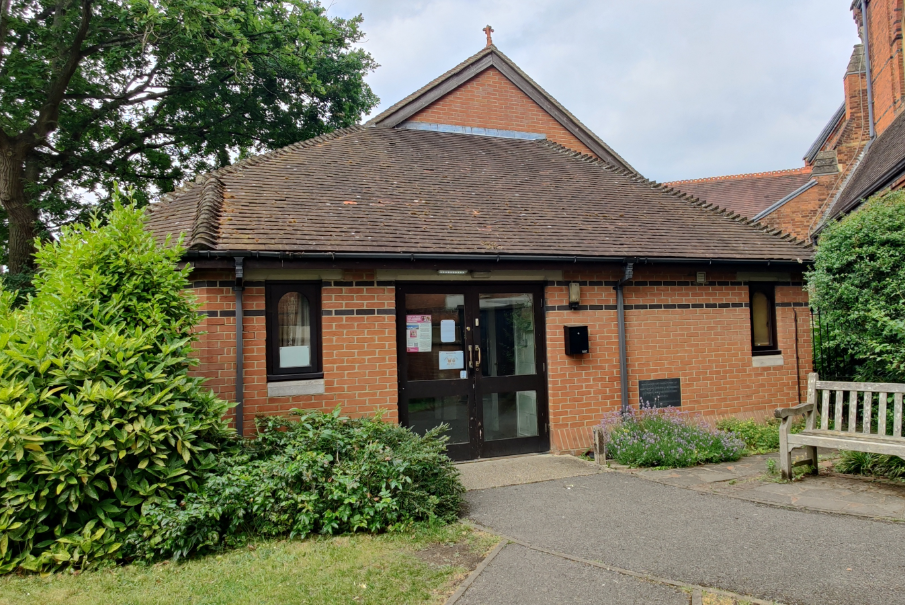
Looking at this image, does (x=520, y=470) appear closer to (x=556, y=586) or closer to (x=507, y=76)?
(x=556, y=586)

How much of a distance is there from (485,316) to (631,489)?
2.83 m

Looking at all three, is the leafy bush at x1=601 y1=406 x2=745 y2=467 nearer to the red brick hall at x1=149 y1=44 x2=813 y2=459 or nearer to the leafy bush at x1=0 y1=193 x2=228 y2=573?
the red brick hall at x1=149 y1=44 x2=813 y2=459

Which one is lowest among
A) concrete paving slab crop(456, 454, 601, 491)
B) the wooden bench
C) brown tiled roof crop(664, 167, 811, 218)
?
concrete paving slab crop(456, 454, 601, 491)

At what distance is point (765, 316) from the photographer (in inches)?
360

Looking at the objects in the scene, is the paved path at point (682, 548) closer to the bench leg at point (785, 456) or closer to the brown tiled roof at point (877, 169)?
the bench leg at point (785, 456)

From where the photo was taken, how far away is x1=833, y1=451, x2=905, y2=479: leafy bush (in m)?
5.95

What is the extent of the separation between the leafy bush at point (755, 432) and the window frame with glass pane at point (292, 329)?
18.0 ft

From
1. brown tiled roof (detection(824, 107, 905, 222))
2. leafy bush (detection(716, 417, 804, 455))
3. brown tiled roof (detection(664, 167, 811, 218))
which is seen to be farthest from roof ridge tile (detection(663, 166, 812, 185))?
leafy bush (detection(716, 417, 804, 455))

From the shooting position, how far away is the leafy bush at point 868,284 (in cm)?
649

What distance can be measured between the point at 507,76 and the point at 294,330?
7.84 m

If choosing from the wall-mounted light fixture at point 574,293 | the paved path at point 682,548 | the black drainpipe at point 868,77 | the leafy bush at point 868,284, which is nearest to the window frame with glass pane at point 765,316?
the leafy bush at point 868,284

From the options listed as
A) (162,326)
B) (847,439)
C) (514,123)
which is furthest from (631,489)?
(514,123)

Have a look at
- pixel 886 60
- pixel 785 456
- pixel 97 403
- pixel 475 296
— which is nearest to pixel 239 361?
pixel 97 403

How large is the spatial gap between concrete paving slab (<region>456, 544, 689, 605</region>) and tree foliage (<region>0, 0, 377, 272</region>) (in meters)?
10.9
